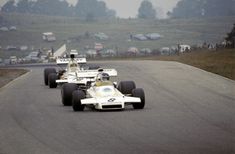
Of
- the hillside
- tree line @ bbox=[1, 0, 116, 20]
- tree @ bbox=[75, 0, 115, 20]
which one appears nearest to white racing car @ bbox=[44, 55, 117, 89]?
tree line @ bbox=[1, 0, 116, 20]

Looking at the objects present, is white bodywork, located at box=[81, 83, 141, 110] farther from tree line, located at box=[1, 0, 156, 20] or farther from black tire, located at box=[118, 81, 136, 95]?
tree line, located at box=[1, 0, 156, 20]

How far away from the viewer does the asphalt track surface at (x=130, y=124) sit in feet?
49.1

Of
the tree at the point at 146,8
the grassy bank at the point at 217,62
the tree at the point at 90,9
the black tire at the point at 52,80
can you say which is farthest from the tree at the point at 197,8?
the tree at the point at 90,9

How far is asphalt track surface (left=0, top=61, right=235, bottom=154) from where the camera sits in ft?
49.1

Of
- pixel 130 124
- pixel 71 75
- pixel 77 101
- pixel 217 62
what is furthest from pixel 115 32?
pixel 130 124

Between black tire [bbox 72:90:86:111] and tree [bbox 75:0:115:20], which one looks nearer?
black tire [bbox 72:90:86:111]

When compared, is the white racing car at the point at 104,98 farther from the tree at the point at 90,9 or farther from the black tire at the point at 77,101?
the tree at the point at 90,9

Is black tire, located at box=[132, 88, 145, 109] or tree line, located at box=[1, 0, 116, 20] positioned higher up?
tree line, located at box=[1, 0, 116, 20]

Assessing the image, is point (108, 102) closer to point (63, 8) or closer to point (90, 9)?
point (63, 8)

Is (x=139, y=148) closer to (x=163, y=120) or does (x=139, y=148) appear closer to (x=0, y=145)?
(x=0, y=145)

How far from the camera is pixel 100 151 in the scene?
14.5 meters

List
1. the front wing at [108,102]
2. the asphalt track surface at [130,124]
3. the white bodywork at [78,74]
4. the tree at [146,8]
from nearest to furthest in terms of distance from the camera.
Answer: the asphalt track surface at [130,124] → the front wing at [108,102] → the white bodywork at [78,74] → the tree at [146,8]

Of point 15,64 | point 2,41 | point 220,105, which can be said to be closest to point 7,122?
point 220,105

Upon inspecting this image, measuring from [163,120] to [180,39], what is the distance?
48.0m
